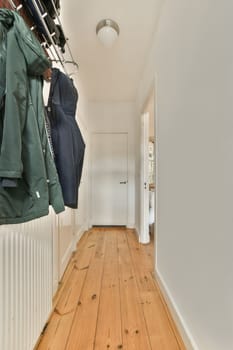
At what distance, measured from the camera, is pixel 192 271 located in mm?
1359

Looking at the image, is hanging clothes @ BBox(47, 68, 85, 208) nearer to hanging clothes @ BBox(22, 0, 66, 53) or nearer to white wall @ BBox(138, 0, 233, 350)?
hanging clothes @ BBox(22, 0, 66, 53)

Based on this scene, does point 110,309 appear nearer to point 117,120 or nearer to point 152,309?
point 152,309

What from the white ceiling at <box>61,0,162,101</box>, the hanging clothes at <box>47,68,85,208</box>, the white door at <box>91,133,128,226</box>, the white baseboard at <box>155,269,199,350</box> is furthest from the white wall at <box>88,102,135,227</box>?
the hanging clothes at <box>47,68,85,208</box>

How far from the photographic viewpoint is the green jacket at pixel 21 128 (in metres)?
0.77

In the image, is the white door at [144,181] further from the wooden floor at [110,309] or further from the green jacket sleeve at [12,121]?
the green jacket sleeve at [12,121]

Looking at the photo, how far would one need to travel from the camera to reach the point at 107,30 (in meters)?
2.32

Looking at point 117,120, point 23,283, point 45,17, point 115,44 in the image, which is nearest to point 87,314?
point 23,283

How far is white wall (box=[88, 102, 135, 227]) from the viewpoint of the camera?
479 cm

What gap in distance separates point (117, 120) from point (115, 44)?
2.13m

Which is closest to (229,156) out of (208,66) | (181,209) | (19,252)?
(208,66)

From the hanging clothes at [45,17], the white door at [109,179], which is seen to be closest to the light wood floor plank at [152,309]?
the white door at [109,179]

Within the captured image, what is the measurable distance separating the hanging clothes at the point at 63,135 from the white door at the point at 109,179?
3541 millimetres

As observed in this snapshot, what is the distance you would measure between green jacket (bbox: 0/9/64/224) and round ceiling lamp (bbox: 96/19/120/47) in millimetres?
1678

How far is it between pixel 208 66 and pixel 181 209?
858 millimetres
